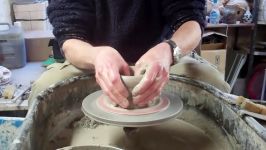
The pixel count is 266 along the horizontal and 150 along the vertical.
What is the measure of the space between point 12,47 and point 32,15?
0.42m

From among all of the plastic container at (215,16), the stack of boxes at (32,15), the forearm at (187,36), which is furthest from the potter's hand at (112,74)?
the plastic container at (215,16)

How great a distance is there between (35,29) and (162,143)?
206cm

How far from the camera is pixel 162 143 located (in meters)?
0.98

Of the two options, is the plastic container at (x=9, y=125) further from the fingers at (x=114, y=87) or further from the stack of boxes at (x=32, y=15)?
the stack of boxes at (x=32, y=15)

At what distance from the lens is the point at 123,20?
129cm

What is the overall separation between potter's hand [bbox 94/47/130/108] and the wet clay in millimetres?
171

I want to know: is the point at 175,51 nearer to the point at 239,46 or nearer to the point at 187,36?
the point at 187,36

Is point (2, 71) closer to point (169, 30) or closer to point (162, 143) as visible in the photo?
point (169, 30)

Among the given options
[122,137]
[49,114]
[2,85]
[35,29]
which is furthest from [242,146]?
[35,29]

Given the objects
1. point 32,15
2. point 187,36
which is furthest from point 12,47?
point 187,36

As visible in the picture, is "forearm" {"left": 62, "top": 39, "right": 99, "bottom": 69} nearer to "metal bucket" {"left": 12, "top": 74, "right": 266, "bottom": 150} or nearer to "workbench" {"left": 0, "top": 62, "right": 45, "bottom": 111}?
"metal bucket" {"left": 12, "top": 74, "right": 266, "bottom": 150}

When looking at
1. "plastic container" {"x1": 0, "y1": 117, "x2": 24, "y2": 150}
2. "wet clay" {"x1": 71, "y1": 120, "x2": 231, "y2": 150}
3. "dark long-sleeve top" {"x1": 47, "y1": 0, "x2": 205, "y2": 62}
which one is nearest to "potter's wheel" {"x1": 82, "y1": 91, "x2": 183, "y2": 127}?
"wet clay" {"x1": 71, "y1": 120, "x2": 231, "y2": 150}

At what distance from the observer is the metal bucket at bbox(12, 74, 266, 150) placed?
0.80 meters

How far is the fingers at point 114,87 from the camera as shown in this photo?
0.82m
